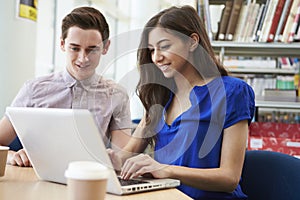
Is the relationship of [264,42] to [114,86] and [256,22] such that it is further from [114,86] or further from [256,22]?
[114,86]

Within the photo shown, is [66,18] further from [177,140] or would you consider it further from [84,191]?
[84,191]

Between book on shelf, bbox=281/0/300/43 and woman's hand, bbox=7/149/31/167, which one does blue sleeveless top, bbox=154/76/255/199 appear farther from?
book on shelf, bbox=281/0/300/43

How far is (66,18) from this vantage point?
178 centimetres

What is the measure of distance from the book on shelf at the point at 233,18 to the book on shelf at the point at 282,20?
0.23 m

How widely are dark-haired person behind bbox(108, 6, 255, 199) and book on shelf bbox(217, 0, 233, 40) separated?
3.33 feet

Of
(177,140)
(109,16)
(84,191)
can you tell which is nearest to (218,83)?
(177,140)

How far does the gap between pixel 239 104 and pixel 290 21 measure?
1.22m

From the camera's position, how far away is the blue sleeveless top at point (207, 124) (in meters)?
1.40

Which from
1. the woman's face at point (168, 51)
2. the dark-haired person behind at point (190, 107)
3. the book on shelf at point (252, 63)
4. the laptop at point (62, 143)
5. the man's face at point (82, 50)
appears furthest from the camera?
the book on shelf at point (252, 63)

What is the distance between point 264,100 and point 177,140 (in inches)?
46.5

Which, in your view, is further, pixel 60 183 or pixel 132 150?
pixel 132 150

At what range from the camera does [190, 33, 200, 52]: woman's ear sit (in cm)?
151

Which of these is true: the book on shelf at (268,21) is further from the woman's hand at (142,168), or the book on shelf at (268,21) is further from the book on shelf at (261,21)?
the woman's hand at (142,168)

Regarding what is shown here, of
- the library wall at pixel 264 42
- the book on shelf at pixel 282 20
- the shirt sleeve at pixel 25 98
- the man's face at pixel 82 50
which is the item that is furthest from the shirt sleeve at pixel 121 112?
the book on shelf at pixel 282 20
